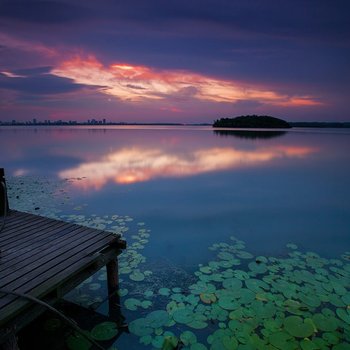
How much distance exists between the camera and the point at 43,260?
397cm

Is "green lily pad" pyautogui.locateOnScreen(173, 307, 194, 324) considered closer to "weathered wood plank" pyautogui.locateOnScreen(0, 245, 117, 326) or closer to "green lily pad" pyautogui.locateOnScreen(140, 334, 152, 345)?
"green lily pad" pyautogui.locateOnScreen(140, 334, 152, 345)

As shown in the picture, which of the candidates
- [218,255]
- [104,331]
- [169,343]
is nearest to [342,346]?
[169,343]

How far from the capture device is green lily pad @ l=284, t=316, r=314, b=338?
12.4ft

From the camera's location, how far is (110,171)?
18391 mm

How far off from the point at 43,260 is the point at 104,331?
148cm

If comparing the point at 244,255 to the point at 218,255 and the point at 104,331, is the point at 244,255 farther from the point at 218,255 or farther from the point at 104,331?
the point at 104,331

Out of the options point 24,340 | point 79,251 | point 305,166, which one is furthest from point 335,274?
point 305,166

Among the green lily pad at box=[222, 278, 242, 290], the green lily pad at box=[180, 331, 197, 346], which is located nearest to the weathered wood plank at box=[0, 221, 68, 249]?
the green lily pad at box=[180, 331, 197, 346]

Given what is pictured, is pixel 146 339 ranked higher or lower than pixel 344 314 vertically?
lower

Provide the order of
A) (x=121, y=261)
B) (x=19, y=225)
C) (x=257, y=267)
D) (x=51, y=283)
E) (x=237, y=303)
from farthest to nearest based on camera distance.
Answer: (x=121, y=261) < (x=257, y=267) < (x=19, y=225) < (x=237, y=303) < (x=51, y=283)

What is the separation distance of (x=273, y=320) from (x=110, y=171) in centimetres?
1582

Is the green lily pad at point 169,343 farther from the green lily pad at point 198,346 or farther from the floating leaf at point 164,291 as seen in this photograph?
the floating leaf at point 164,291

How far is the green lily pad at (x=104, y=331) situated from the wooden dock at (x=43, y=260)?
79cm

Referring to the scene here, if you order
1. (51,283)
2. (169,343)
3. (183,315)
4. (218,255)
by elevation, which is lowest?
(218,255)
